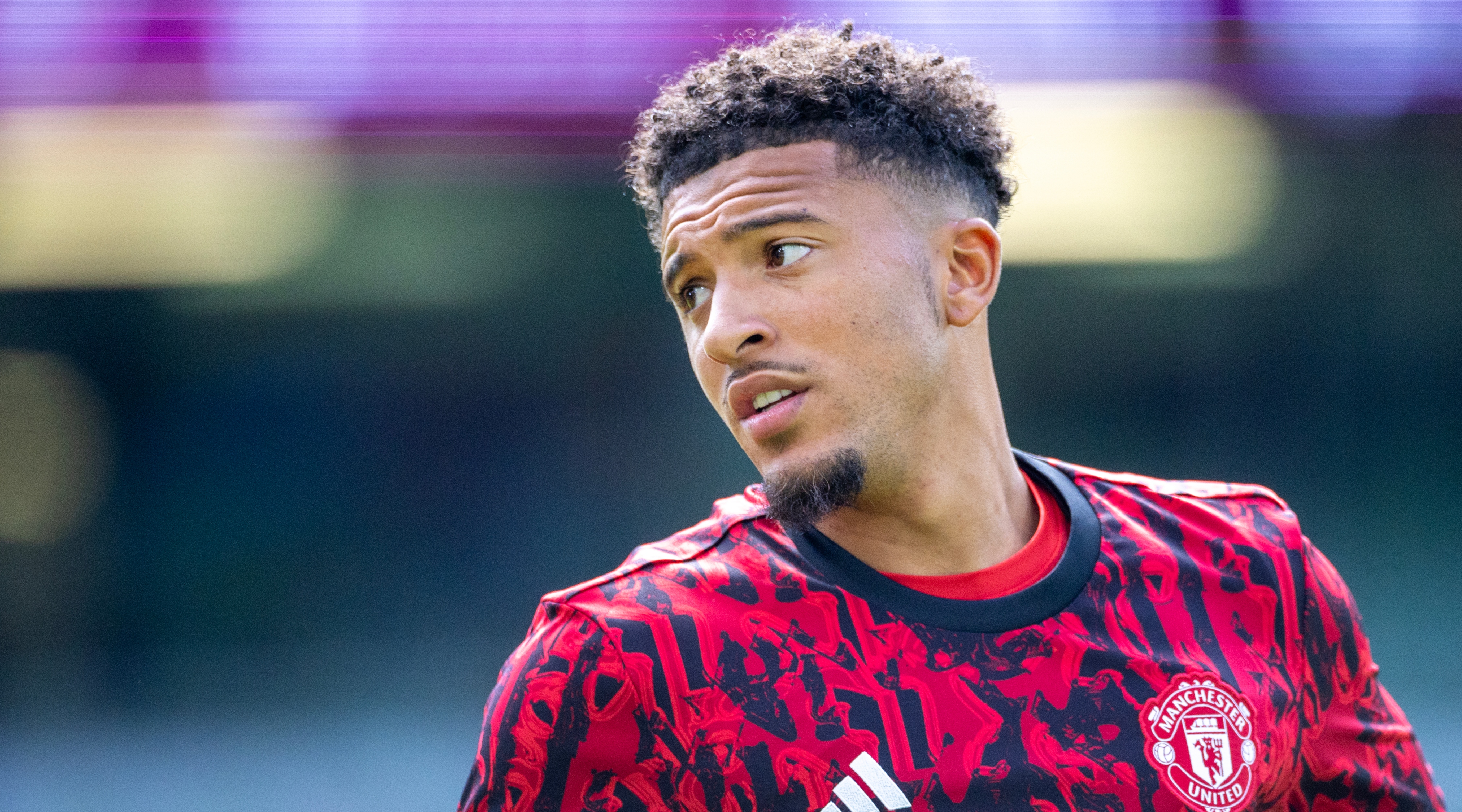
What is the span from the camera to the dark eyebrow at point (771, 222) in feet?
4.22

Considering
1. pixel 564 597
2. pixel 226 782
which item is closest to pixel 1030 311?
pixel 564 597

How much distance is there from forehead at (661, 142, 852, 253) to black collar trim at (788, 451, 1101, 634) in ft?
1.37

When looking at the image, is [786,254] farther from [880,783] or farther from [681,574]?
[880,783]

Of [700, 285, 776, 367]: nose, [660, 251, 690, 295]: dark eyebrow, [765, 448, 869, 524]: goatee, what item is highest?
[660, 251, 690, 295]: dark eyebrow

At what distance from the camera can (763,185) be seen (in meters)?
1.32

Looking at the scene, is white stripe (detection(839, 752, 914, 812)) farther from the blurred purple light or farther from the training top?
the blurred purple light

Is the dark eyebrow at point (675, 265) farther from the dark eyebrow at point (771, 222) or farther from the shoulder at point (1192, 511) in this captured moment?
the shoulder at point (1192, 511)

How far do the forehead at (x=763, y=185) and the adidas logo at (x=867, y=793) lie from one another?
0.68m

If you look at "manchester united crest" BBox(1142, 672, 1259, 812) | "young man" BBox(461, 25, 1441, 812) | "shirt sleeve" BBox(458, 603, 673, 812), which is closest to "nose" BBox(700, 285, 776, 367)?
"young man" BBox(461, 25, 1441, 812)

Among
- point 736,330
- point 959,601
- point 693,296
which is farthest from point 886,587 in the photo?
point 693,296

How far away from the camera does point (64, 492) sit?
365cm

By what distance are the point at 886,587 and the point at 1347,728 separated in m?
0.67

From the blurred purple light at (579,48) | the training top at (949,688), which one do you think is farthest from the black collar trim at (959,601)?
the blurred purple light at (579,48)

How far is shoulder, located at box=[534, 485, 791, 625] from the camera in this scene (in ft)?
4.05
